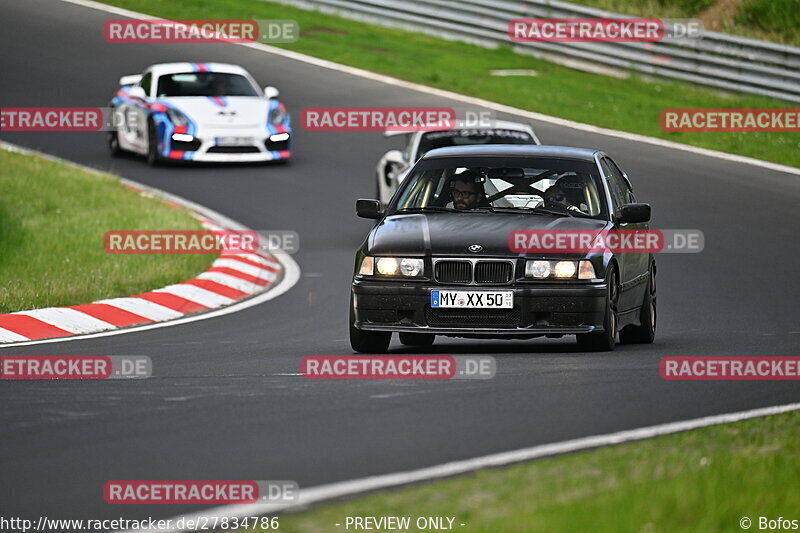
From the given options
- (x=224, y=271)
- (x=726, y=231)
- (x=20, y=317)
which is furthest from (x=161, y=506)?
(x=726, y=231)

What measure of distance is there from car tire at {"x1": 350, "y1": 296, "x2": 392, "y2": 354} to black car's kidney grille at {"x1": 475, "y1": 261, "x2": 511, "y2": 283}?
83 cm

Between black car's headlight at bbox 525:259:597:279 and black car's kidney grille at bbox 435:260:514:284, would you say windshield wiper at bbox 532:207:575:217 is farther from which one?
black car's kidney grille at bbox 435:260:514:284

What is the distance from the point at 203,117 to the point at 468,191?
1180 centimetres

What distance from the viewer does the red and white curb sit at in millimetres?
13195

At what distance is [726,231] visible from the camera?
19.3 m

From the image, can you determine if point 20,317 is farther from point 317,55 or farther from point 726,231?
point 317,55

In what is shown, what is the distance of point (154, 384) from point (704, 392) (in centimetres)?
302
